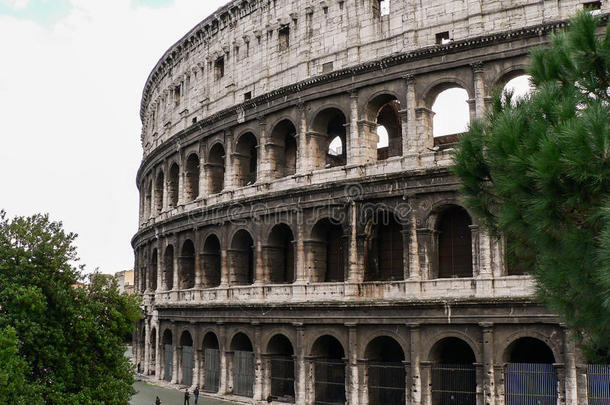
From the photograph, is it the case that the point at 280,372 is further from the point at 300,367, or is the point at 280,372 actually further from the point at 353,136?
the point at 353,136

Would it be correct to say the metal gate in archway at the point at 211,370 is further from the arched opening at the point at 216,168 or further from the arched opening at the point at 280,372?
the arched opening at the point at 216,168

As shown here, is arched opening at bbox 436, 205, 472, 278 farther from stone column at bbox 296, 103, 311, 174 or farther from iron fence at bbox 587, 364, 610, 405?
stone column at bbox 296, 103, 311, 174

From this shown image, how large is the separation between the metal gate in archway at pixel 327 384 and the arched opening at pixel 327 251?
283cm

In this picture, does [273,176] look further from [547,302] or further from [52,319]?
[547,302]

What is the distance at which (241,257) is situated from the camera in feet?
87.2

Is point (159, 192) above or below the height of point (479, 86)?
below

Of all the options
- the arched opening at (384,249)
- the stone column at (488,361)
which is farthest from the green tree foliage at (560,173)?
the arched opening at (384,249)

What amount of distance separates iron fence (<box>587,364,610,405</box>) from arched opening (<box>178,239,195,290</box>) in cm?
1772

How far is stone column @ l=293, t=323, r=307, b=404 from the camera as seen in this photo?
22.2 meters

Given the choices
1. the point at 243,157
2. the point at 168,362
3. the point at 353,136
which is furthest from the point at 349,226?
the point at 168,362

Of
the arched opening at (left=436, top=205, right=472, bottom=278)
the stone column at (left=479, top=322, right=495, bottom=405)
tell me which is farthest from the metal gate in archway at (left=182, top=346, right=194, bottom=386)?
the stone column at (left=479, top=322, right=495, bottom=405)

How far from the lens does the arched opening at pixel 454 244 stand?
2067 cm

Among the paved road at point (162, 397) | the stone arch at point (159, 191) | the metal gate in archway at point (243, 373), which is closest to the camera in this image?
the metal gate in archway at point (243, 373)

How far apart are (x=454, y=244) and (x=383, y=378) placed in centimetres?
468
